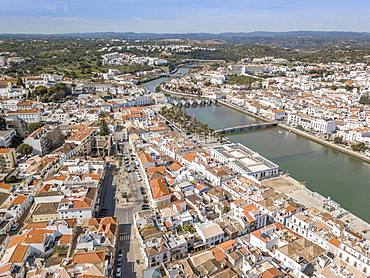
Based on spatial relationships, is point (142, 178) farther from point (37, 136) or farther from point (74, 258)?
point (37, 136)

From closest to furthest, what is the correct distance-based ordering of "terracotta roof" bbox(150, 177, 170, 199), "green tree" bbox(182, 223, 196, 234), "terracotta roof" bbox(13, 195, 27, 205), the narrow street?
the narrow street, "green tree" bbox(182, 223, 196, 234), "terracotta roof" bbox(13, 195, 27, 205), "terracotta roof" bbox(150, 177, 170, 199)

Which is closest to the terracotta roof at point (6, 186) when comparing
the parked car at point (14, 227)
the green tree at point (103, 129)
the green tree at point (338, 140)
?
the parked car at point (14, 227)

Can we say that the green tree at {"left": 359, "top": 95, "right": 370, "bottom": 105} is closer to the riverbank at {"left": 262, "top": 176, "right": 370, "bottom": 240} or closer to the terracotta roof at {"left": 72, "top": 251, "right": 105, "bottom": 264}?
the riverbank at {"left": 262, "top": 176, "right": 370, "bottom": 240}

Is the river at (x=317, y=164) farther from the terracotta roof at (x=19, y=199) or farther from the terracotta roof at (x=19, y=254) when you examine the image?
the terracotta roof at (x=19, y=199)

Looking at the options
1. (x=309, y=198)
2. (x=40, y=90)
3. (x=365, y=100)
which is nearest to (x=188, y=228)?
(x=309, y=198)

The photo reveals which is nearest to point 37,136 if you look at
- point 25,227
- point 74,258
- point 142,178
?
point 142,178

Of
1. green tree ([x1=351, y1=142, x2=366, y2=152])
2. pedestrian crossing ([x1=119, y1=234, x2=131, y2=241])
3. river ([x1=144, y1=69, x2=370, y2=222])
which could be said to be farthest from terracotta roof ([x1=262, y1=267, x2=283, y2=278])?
green tree ([x1=351, y1=142, x2=366, y2=152])

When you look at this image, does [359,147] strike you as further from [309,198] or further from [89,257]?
[89,257]

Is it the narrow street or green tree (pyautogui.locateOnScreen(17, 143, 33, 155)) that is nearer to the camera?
the narrow street
